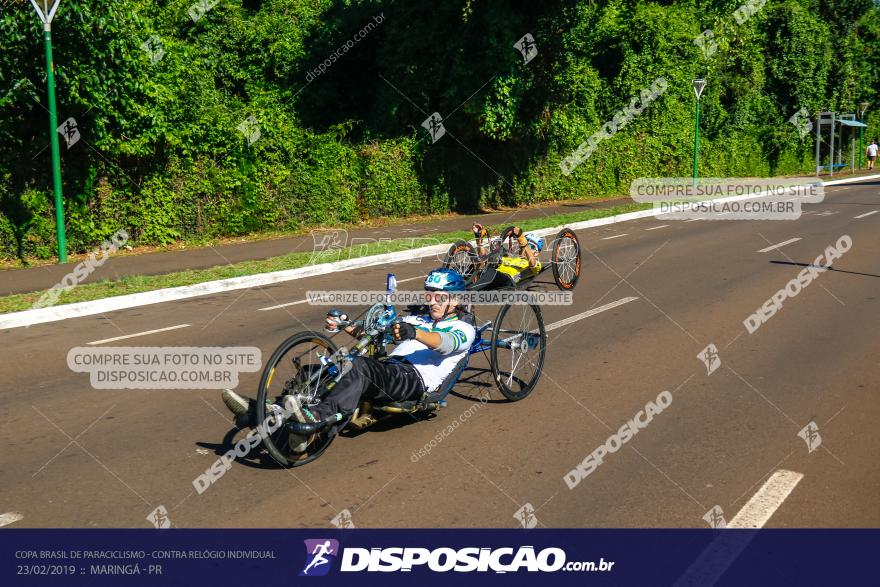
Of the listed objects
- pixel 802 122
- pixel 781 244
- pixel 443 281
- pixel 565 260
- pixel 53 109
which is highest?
pixel 53 109

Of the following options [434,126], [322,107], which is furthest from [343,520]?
[322,107]

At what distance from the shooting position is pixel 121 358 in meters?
8.52

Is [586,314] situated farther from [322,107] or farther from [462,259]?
[322,107]

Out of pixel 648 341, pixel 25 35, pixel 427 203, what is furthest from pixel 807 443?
pixel 427 203

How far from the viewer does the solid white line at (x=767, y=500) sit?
4.61m

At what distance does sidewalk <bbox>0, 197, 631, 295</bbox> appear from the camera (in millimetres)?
13500

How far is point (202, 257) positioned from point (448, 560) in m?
13.0

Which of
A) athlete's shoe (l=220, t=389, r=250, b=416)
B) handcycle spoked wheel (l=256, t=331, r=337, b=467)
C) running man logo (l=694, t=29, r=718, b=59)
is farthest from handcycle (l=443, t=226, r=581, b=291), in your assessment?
running man logo (l=694, t=29, r=718, b=59)

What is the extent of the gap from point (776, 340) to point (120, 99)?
12.5 meters

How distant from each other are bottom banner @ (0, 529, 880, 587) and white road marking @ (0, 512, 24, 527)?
143 mm

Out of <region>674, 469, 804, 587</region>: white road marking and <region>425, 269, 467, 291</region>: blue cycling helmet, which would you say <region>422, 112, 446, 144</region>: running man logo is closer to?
<region>425, 269, 467, 291</region>: blue cycling helmet

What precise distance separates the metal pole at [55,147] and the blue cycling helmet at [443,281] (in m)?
9.88

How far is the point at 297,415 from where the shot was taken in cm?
513

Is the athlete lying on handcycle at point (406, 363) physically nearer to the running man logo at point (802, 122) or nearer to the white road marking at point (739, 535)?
the white road marking at point (739, 535)
